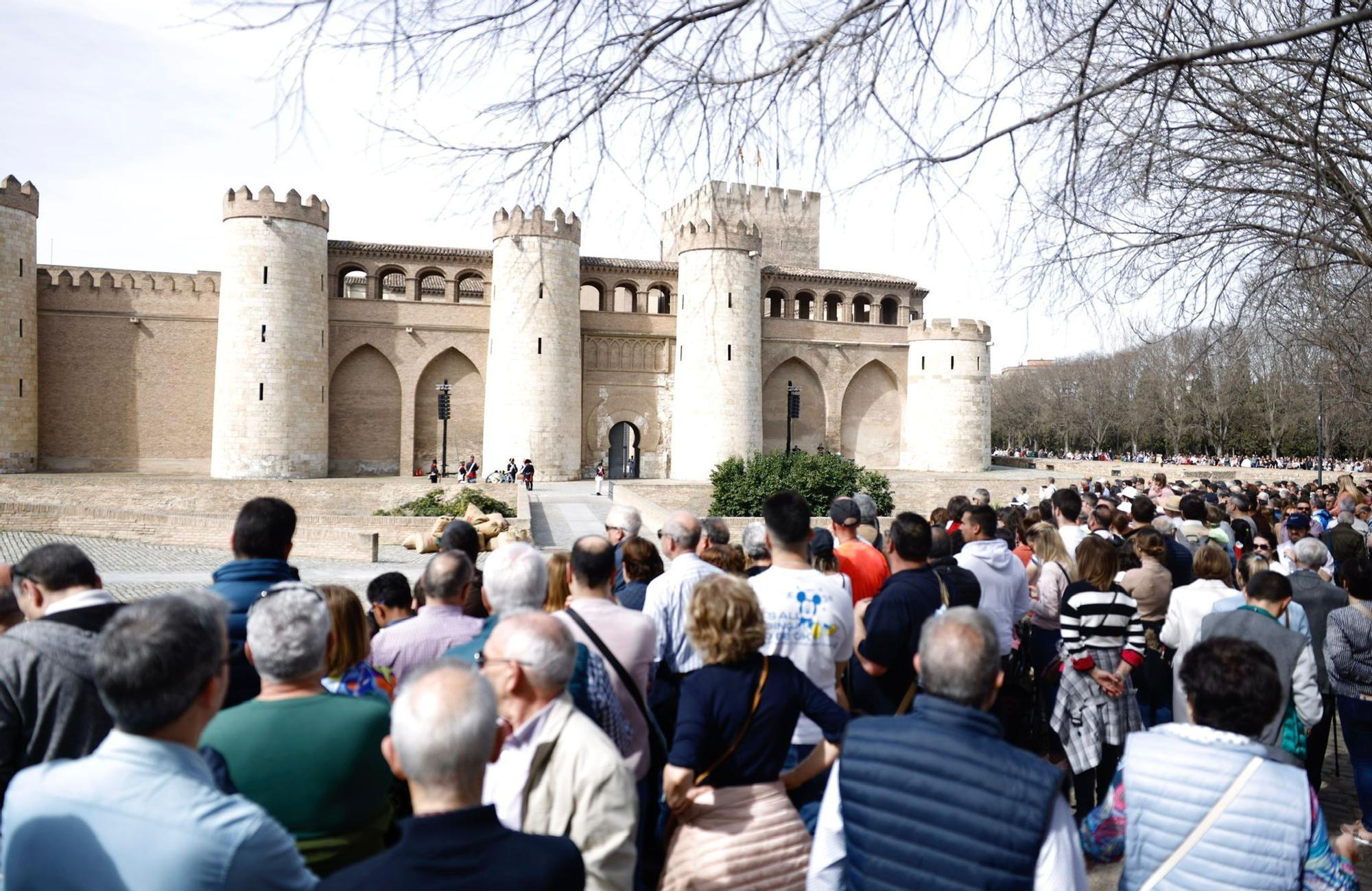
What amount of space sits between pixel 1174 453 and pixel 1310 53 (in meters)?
50.8

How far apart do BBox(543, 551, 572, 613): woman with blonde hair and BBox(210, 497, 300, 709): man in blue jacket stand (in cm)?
108

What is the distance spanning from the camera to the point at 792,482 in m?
20.3

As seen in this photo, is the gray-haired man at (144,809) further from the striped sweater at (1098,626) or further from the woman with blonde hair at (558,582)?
the striped sweater at (1098,626)

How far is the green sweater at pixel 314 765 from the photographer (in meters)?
2.42

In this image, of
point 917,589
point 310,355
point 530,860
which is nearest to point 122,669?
point 530,860

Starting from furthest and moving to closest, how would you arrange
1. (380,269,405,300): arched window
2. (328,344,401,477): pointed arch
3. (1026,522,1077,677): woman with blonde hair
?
(380,269,405,300): arched window → (328,344,401,477): pointed arch → (1026,522,1077,677): woman with blonde hair

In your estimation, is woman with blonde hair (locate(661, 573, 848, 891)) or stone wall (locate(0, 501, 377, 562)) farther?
stone wall (locate(0, 501, 377, 562))

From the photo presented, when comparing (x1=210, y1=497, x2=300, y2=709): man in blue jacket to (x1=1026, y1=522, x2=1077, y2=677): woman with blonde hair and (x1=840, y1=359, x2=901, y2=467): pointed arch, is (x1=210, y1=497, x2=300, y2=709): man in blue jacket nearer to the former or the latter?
(x1=1026, y1=522, x2=1077, y2=677): woman with blonde hair

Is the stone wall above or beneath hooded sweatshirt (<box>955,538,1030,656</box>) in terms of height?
beneath

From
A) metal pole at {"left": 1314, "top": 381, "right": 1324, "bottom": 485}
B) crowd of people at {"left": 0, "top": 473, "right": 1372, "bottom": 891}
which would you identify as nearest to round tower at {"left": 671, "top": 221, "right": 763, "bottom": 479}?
metal pole at {"left": 1314, "top": 381, "right": 1324, "bottom": 485}

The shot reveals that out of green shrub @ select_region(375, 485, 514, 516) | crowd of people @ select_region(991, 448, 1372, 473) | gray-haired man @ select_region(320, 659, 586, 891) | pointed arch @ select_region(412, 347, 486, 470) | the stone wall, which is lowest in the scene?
the stone wall

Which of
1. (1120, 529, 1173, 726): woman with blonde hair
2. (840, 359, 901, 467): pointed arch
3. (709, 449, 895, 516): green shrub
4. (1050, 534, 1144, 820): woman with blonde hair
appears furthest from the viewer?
(840, 359, 901, 467): pointed arch

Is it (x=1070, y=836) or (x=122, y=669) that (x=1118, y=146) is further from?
(x=122, y=669)

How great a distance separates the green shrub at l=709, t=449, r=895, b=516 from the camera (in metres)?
20.3
